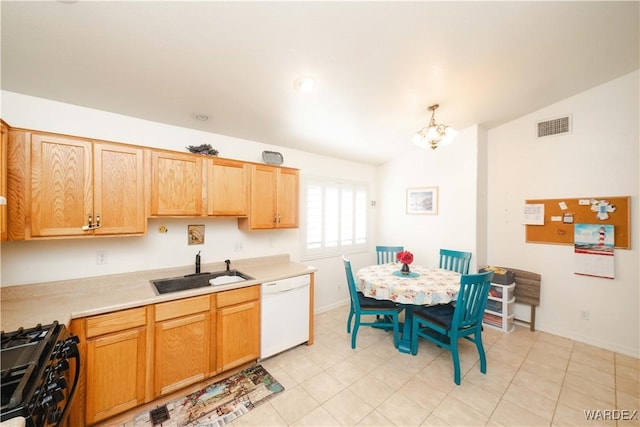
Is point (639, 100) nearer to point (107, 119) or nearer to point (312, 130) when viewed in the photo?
point (312, 130)

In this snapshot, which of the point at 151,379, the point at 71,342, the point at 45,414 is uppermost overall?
the point at 71,342

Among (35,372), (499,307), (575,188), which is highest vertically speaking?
(575,188)

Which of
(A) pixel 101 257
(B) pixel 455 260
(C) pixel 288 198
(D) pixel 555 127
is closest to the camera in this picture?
(A) pixel 101 257

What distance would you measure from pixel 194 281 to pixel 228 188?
3.31 feet

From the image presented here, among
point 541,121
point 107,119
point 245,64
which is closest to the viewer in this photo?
point 245,64

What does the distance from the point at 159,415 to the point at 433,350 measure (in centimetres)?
267

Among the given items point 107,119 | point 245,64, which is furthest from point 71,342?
point 245,64

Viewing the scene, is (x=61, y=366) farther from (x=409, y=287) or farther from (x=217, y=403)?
(x=409, y=287)

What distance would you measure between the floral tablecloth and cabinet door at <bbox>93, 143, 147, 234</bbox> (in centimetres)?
227

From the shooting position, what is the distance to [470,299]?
2.19 m

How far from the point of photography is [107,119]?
7.08 feet

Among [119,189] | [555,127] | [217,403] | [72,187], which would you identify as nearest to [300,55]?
[119,189]

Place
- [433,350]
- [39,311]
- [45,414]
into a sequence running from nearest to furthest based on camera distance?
[45,414] < [39,311] < [433,350]

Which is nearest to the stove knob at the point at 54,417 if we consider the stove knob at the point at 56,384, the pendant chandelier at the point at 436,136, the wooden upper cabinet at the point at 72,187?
the stove knob at the point at 56,384
